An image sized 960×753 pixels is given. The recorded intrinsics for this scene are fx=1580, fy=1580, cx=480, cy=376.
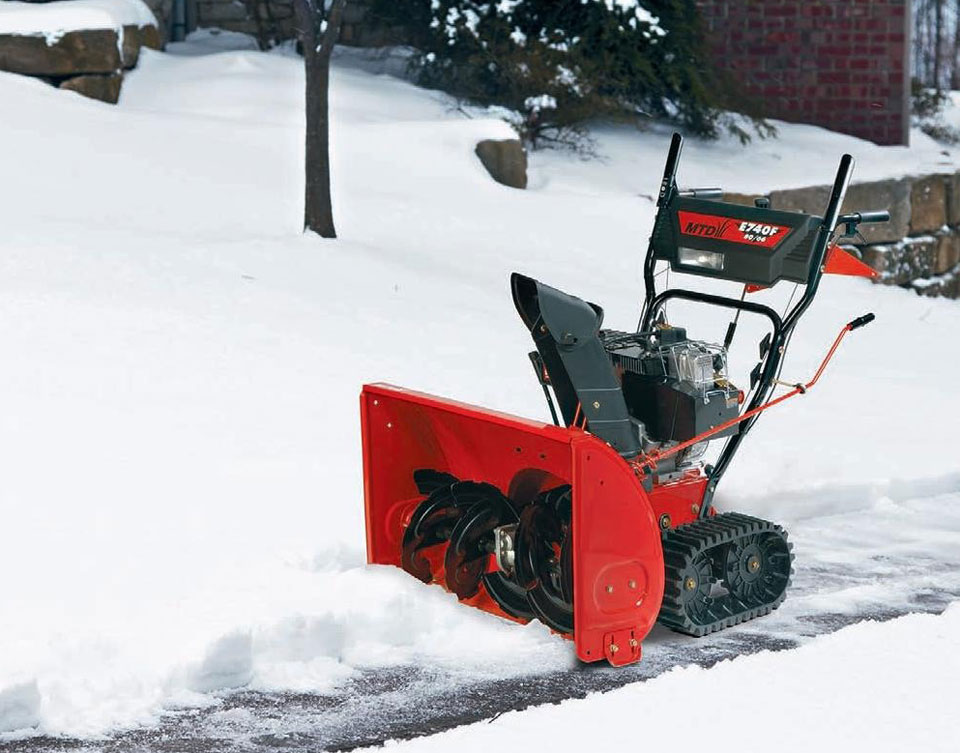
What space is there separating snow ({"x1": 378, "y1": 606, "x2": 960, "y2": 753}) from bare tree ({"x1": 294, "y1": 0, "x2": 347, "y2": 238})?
6.15m

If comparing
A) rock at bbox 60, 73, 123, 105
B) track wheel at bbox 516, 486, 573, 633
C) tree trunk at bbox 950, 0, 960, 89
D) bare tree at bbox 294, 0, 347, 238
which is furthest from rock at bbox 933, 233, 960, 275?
tree trunk at bbox 950, 0, 960, 89

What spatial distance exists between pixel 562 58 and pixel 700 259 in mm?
9536

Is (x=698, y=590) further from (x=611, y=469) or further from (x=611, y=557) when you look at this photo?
(x=611, y=469)

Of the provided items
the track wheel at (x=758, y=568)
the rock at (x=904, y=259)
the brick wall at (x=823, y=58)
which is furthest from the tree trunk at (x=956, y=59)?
the track wheel at (x=758, y=568)

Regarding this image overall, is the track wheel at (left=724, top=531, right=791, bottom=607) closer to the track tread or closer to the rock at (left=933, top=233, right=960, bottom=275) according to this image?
the track tread

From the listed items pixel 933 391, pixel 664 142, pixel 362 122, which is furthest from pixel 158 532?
pixel 664 142

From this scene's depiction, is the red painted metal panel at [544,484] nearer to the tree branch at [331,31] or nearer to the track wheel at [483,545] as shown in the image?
the track wheel at [483,545]

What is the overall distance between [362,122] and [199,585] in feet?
29.3

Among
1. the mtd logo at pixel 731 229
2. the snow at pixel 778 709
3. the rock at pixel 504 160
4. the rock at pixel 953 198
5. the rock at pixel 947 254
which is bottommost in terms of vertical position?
the rock at pixel 947 254

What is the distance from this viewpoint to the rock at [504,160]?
12969 mm

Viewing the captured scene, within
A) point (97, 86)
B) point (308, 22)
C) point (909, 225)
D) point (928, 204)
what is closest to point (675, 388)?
point (308, 22)

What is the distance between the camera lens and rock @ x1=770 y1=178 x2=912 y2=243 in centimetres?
1388

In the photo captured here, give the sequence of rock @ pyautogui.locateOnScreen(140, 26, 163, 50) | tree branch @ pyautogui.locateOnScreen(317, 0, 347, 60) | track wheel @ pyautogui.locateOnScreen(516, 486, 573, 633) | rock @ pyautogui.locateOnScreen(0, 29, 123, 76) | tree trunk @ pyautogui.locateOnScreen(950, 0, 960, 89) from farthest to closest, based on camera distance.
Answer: tree trunk @ pyautogui.locateOnScreen(950, 0, 960, 89) < rock @ pyautogui.locateOnScreen(140, 26, 163, 50) < rock @ pyautogui.locateOnScreen(0, 29, 123, 76) < tree branch @ pyautogui.locateOnScreen(317, 0, 347, 60) < track wheel @ pyautogui.locateOnScreen(516, 486, 573, 633)

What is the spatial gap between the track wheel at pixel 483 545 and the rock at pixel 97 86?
890 centimetres
